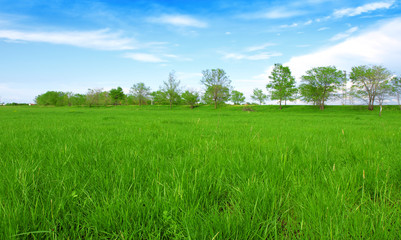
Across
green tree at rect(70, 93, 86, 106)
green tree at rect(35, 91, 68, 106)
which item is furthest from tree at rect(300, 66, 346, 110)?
green tree at rect(35, 91, 68, 106)

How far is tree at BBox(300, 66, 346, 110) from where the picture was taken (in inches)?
1804

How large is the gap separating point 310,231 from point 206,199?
0.65 meters

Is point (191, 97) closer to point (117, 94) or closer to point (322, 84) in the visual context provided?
point (322, 84)

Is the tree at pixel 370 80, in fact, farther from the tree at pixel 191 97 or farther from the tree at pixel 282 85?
the tree at pixel 191 97

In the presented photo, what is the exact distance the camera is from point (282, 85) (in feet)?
162

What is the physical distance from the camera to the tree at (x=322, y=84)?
4581cm

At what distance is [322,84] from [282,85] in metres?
9.40

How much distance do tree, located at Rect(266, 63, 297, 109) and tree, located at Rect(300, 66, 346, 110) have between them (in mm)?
3145

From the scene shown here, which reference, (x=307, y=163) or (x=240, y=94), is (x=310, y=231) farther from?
(x=240, y=94)

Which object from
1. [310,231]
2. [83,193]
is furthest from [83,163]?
[310,231]

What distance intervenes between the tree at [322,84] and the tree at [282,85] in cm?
315

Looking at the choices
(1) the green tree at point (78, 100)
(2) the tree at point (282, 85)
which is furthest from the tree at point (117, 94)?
(2) the tree at point (282, 85)

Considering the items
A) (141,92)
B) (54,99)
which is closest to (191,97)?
(141,92)

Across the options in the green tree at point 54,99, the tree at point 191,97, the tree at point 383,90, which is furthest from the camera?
the green tree at point 54,99
